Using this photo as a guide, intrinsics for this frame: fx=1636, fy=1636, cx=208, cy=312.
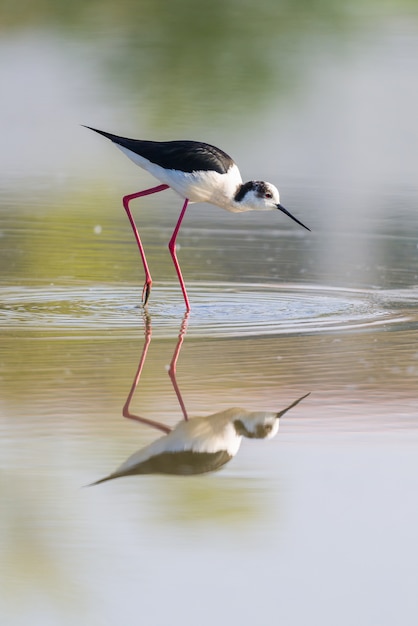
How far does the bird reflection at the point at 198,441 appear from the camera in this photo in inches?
213

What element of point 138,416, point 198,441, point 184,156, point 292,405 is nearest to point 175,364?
point 292,405

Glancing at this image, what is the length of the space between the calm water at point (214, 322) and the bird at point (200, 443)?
63 millimetres

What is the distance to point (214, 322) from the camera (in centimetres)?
818

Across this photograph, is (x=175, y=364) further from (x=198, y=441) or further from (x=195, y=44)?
(x=195, y=44)

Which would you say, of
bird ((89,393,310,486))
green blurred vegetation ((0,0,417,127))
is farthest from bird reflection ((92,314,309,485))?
green blurred vegetation ((0,0,417,127))

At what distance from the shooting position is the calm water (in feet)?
15.1

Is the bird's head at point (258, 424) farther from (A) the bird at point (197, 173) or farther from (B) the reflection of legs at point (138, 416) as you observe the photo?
(A) the bird at point (197, 173)

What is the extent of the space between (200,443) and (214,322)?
8.25ft

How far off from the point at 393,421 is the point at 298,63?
1099 cm

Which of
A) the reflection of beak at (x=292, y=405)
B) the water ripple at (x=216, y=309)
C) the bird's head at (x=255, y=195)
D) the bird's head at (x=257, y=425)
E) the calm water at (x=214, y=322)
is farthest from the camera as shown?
the bird's head at (x=255, y=195)

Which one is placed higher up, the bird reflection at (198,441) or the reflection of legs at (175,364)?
the bird reflection at (198,441)

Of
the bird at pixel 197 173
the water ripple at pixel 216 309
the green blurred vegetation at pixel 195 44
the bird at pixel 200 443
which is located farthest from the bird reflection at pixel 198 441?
the green blurred vegetation at pixel 195 44

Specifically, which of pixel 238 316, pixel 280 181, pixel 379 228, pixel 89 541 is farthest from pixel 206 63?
pixel 89 541

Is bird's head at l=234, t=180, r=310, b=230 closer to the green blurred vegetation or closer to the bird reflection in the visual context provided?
the bird reflection
